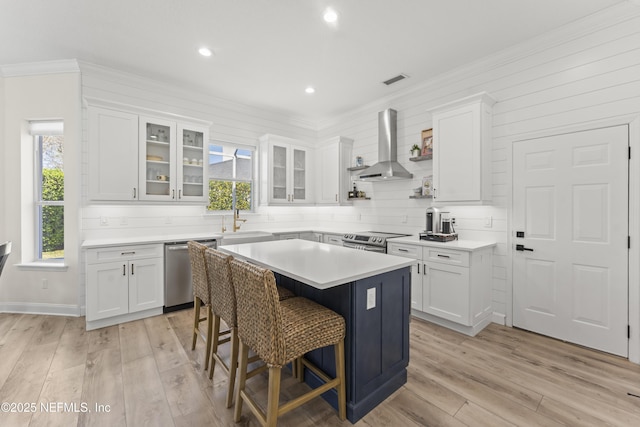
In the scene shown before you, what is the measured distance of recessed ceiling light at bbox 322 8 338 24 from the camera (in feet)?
8.37

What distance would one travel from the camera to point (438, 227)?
3711 millimetres

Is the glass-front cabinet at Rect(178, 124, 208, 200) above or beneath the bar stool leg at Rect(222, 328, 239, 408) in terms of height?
above

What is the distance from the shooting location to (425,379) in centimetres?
223

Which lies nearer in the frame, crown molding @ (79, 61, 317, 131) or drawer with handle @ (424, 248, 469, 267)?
drawer with handle @ (424, 248, 469, 267)

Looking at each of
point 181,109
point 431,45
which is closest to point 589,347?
point 431,45

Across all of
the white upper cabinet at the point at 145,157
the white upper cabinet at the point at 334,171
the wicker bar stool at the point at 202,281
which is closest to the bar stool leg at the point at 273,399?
the wicker bar stool at the point at 202,281

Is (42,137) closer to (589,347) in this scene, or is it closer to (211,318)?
(211,318)

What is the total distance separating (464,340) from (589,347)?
110cm

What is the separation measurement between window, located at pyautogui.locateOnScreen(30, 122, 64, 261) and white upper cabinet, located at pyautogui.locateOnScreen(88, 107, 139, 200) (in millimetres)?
802

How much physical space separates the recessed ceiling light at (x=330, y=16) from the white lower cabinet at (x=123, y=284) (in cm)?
313

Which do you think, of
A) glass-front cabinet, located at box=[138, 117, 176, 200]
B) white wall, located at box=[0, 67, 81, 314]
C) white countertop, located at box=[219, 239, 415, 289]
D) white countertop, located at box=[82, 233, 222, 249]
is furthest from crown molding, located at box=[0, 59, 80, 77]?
white countertop, located at box=[219, 239, 415, 289]

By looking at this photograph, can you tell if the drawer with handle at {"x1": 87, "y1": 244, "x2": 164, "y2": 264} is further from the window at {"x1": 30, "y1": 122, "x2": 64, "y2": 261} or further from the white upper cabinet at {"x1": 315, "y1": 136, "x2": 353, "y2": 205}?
the white upper cabinet at {"x1": 315, "y1": 136, "x2": 353, "y2": 205}

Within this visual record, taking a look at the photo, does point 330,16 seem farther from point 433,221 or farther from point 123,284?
point 123,284

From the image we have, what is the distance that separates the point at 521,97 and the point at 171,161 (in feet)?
14.2
